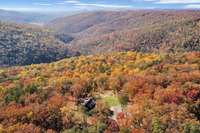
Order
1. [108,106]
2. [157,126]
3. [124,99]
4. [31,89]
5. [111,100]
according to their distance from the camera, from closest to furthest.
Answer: [157,126] < [108,106] < [124,99] < [111,100] < [31,89]

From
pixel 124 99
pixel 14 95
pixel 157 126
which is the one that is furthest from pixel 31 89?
pixel 157 126

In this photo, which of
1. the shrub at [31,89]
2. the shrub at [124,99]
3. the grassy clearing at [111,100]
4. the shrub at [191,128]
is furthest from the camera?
the shrub at [31,89]

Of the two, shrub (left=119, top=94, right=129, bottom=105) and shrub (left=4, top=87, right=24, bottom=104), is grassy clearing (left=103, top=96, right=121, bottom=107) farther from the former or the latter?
shrub (left=4, top=87, right=24, bottom=104)

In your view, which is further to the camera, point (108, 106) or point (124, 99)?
point (124, 99)

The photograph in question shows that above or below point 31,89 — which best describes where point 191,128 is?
above

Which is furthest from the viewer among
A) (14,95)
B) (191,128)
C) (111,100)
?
(14,95)

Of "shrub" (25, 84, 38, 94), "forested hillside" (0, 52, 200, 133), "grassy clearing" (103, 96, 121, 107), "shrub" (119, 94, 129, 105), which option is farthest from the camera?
"shrub" (25, 84, 38, 94)

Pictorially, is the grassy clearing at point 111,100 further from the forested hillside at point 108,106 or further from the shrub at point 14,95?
the shrub at point 14,95

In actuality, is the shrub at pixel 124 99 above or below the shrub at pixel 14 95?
above

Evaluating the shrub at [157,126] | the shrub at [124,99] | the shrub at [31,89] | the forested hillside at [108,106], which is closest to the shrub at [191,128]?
the forested hillside at [108,106]

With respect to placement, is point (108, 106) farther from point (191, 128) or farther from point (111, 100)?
point (191, 128)

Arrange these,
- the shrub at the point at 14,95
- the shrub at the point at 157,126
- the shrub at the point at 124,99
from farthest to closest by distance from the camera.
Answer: the shrub at the point at 14,95 < the shrub at the point at 124,99 < the shrub at the point at 157,126

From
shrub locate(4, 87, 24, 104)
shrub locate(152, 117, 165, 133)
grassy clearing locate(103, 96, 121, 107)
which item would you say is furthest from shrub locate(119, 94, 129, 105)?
shrub locate(4, 87, 24, 104)
